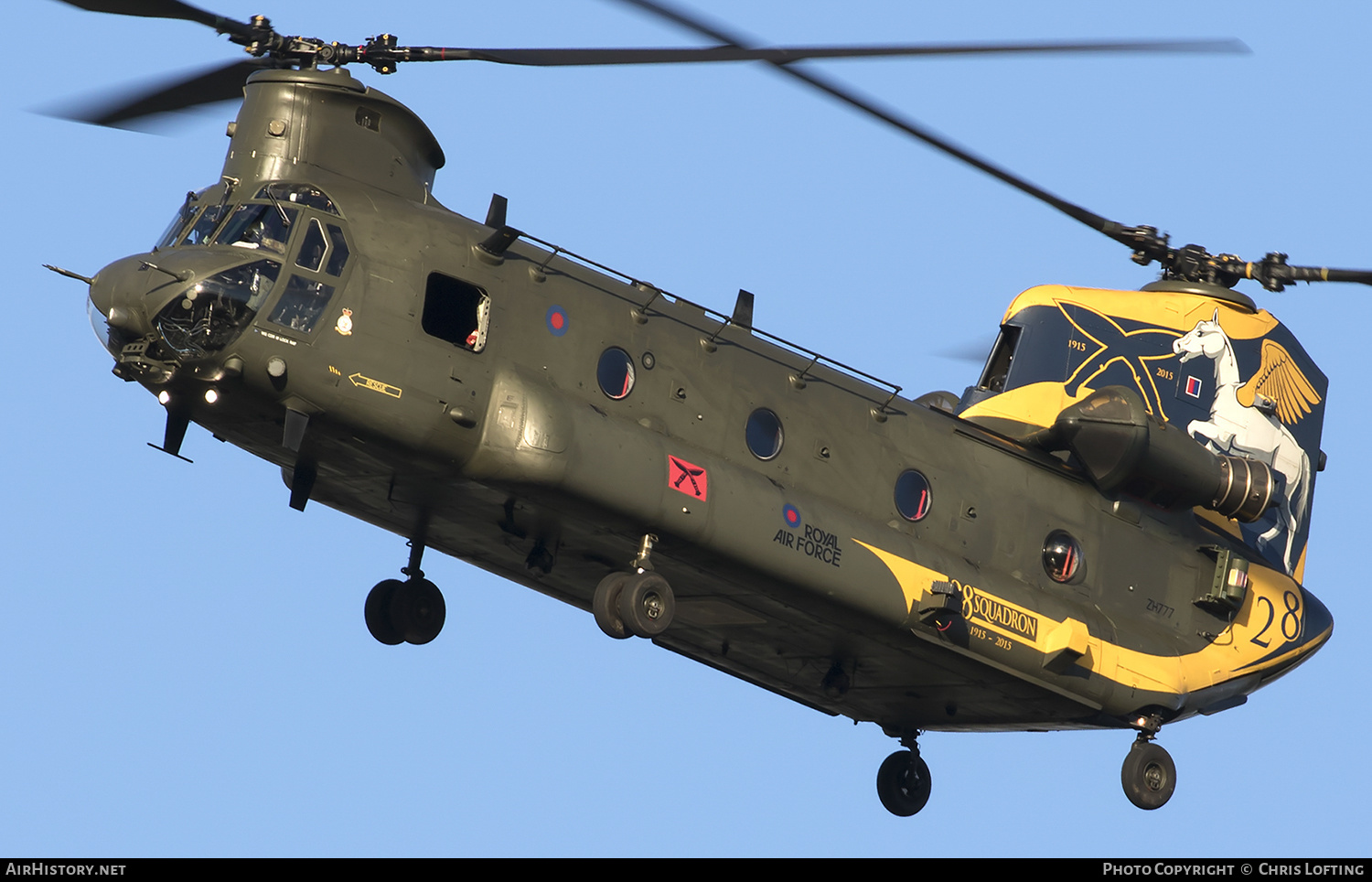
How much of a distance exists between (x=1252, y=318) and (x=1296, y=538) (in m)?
3.36

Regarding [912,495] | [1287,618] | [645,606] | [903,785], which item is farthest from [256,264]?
[1287,618]

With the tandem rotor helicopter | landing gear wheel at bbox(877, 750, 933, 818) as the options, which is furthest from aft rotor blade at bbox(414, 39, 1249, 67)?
landing gear wheel at bbox(877, 750, 933, 818)

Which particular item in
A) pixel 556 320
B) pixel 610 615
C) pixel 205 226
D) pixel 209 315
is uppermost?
pixel 556 320

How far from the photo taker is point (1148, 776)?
101 feet

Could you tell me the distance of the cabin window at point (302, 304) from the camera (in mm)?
24656

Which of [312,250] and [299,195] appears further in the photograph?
[299,195]

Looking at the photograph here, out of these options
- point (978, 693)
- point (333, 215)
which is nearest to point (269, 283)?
point (333, 215)

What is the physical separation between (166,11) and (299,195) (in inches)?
102

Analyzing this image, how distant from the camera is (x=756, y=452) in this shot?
2778 cm

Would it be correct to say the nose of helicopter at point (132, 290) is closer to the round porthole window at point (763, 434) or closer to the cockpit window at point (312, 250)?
the cockpit window at point (312, 250)

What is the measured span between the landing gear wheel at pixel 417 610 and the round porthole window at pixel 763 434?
4.75 metres

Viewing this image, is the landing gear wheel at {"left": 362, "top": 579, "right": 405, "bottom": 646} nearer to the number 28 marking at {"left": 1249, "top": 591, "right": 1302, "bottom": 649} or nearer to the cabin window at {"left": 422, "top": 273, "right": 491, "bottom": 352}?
the cabin window at {"left": 422, "top": 273, "right": 491, "bottom": 352}

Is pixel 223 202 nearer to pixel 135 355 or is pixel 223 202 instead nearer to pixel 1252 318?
pixel 135 355

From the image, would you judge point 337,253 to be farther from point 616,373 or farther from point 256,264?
point 616,373
